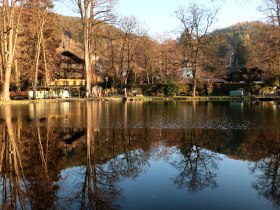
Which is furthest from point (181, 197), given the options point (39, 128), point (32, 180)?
point (39, 128)

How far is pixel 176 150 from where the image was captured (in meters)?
11.2

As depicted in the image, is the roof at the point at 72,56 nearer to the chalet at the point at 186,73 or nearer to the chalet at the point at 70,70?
the chalet at the point at 70,70

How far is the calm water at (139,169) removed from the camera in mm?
6594

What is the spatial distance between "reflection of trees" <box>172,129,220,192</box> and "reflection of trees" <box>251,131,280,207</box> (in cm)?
108

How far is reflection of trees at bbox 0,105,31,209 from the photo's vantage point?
6406 mm

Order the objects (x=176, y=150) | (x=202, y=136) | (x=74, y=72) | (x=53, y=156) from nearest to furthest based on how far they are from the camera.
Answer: (x=53, y=156) → (x=176, y=150) → (x=202, y=136) → (x=74, y=72)

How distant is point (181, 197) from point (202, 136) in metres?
7.16

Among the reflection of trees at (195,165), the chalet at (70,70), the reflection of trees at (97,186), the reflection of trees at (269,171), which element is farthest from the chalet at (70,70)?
the reflection of trees at (97,186)

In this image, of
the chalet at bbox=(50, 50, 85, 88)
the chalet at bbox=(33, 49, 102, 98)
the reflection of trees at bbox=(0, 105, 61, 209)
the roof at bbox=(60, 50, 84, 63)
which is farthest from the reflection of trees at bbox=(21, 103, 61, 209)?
the roof at bbox=(60, 50, 84, 63)

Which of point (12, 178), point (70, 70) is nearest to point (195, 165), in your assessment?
point (12, 178)

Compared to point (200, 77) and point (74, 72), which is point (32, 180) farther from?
point (74, 72)

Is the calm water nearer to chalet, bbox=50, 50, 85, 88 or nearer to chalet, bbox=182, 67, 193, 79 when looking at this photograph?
chalet, bbox=182, 67, 193, 79

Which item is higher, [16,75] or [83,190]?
[16,75]

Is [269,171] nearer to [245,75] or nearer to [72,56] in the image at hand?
[72,56]
